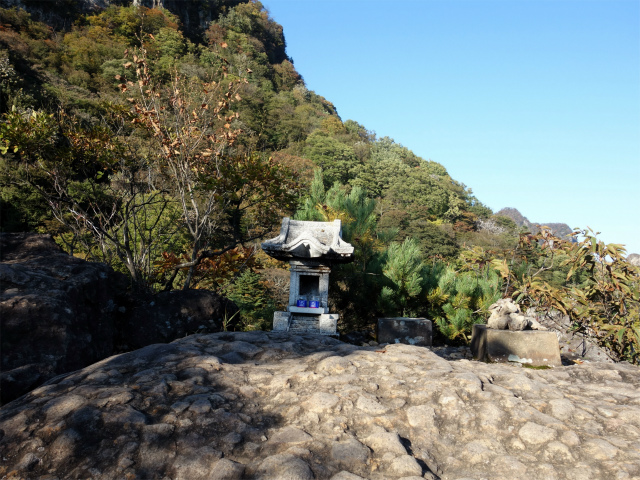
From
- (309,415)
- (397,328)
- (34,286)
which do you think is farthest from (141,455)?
(397,328)

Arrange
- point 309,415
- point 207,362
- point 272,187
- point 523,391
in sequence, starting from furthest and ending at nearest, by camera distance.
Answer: point 272,187 < point 207,362 < point 523,391 < point 309,415

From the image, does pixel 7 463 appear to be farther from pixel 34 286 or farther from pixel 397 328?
pixel 397 328

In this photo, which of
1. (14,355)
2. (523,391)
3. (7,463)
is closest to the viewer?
(7,463)

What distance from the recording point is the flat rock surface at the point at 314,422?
150 cm

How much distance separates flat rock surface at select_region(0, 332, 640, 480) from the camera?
1495 mm

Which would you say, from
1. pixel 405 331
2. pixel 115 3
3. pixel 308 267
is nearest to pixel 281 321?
pixel 308 267

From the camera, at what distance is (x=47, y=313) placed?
3004mm

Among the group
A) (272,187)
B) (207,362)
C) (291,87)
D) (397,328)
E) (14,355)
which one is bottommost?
(397,328)

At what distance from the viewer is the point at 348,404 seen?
190 centimetres

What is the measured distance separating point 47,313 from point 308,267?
4122mm

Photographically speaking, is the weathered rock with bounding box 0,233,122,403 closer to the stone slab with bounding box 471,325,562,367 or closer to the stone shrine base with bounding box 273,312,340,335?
the stone shrine base with bounding box 273,312,340,335

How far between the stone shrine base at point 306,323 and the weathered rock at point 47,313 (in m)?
2.69

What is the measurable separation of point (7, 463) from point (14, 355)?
1534mm

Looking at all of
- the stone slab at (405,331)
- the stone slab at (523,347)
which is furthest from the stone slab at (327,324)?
the stone slab at (523,347)
